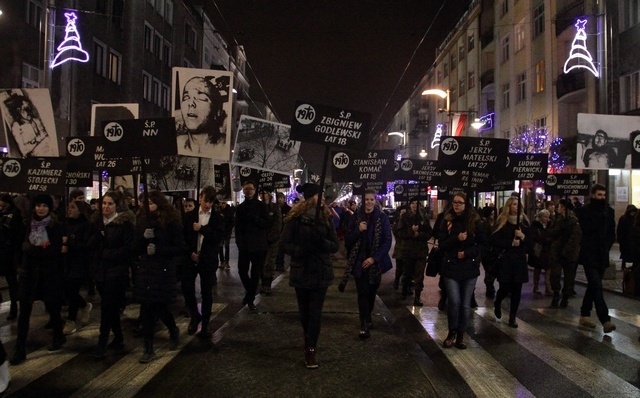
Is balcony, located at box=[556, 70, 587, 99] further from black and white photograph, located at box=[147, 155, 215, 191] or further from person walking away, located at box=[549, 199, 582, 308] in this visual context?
black and white photograph, located at box=[147, 155, 215, 191]

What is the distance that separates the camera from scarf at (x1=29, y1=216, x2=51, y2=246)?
6.39 metres

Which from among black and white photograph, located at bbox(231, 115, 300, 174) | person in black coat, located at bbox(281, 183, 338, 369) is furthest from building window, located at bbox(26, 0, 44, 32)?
person in black coat, located at bbox(281, 183, 338, 369)

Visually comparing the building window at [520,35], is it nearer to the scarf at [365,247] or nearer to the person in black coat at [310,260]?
the scarf at [365,247]

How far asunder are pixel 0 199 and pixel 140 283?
187 inches

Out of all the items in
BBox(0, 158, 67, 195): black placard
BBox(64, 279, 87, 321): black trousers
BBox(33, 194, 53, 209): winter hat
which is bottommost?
BBox(64, 279, 87, 321): black trousers

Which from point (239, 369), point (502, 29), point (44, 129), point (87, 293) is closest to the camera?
point (239, 369)

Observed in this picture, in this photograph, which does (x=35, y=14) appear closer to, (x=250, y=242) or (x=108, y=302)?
(x=250, y=242)

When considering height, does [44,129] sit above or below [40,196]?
above

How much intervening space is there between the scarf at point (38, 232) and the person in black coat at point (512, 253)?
→ 238 inches

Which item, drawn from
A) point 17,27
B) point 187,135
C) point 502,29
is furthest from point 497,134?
point 187,135

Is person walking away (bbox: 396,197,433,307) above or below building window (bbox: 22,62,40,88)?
below

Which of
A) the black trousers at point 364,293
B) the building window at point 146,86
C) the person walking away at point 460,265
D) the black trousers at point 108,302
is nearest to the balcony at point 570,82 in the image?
the person walking away at point 460,265

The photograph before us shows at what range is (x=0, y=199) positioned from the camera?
9422 mm

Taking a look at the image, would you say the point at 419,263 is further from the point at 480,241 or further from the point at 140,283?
the point at 140,283
